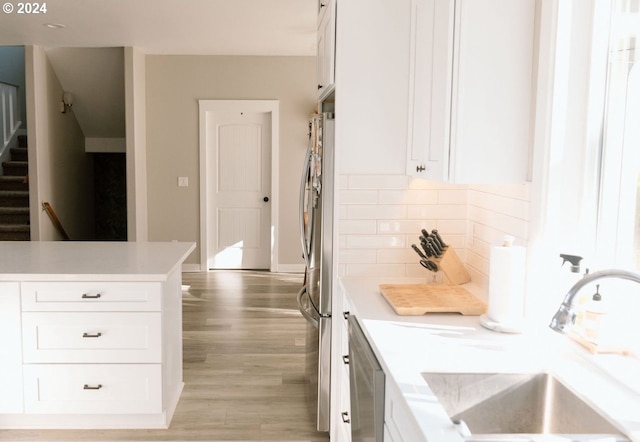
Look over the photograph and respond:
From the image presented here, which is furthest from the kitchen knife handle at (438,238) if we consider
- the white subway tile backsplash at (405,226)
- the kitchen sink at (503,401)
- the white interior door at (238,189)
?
the white interior door at (238,189)

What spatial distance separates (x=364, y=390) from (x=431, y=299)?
564 millimetres

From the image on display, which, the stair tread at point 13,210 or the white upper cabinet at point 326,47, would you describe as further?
the stair tread at point 13,210

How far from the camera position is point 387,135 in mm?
2816

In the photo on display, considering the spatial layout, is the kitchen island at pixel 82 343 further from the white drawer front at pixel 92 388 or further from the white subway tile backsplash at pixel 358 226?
the white subway tile backsplash at pixel 358 226

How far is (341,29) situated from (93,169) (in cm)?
753

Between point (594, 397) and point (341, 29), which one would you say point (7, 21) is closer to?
point (341, 29)

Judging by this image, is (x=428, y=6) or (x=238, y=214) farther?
(x=238, y=214)

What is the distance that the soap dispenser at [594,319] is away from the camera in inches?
71.2

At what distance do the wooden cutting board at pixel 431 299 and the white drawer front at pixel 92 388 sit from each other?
1.42 metres

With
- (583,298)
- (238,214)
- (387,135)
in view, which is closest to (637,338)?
(583,298)

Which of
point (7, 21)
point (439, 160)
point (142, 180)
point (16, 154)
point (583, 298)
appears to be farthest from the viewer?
point (16, 154)

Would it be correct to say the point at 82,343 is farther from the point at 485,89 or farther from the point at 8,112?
the point at 8,112

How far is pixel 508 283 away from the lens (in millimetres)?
2072

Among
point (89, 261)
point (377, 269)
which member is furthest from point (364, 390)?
point (89, 261)
